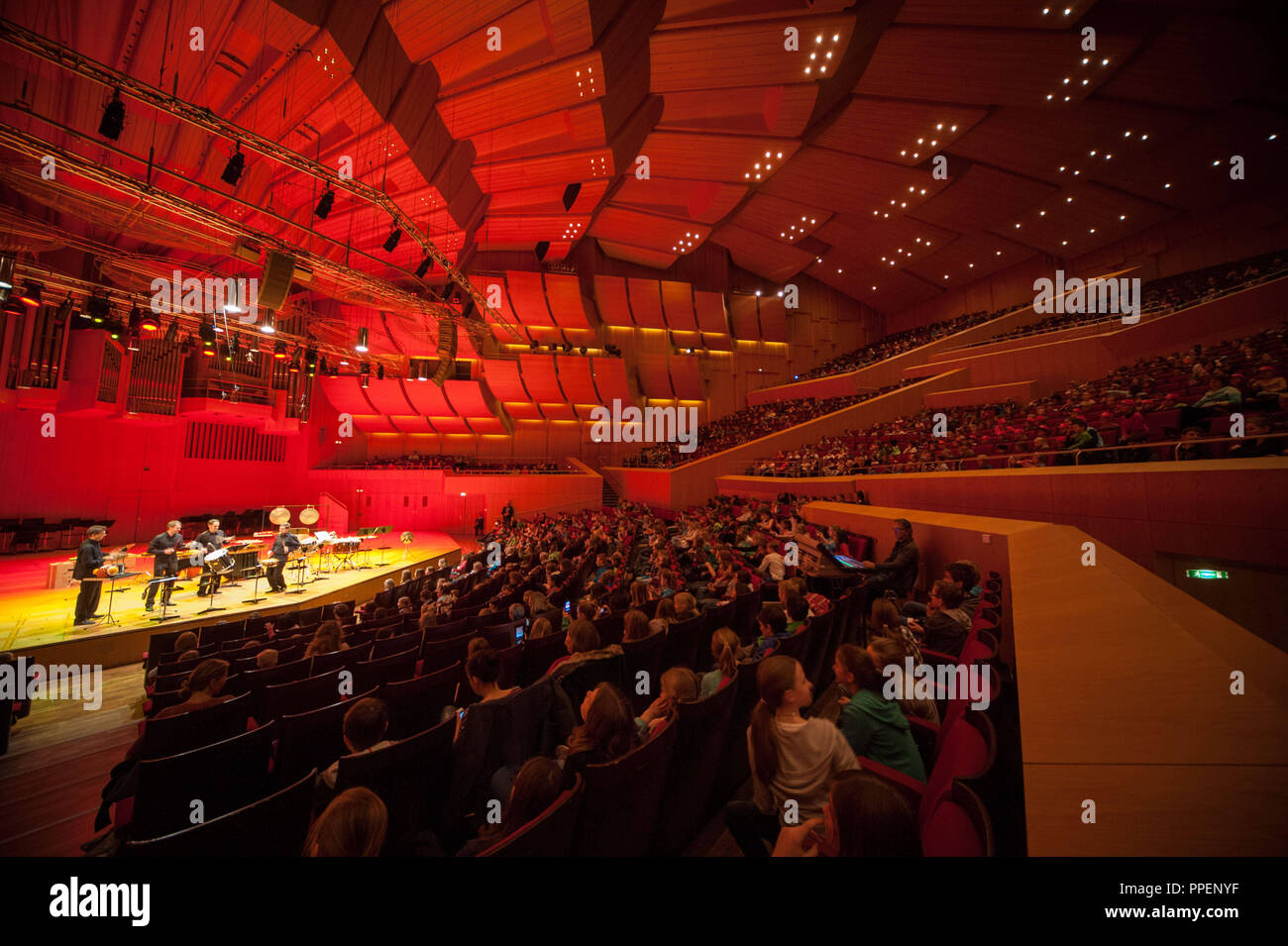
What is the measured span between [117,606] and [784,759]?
35.0 feet

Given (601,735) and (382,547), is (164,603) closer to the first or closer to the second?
(382,547)

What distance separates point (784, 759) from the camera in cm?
177

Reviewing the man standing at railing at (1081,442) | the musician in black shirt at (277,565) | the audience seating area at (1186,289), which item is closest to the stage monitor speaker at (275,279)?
the musician in black shirt at (277,565)

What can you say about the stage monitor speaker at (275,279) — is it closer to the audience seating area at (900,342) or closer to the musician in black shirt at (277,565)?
the musician in black shirt at (277,565)

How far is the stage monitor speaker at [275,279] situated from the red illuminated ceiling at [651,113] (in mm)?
680

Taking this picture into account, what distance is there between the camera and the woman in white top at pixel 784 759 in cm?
172

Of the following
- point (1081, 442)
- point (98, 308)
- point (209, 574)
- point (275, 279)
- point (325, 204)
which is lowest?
point (209, 574)

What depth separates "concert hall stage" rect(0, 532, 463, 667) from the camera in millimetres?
5891

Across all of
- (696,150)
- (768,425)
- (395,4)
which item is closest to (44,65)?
(395,4)

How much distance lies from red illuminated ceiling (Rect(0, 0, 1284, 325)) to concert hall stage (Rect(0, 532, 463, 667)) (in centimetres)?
567

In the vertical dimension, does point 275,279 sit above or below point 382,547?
above

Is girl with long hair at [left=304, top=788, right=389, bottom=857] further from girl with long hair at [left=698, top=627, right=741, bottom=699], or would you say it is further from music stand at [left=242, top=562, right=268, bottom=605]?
music stand at [left=242, top=562, right=268, bottom=605]

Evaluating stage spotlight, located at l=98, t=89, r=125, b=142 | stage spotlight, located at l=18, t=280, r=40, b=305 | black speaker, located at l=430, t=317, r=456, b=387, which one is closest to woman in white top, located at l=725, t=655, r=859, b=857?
stage spotlight, located at l=98, t=89, r=125, b=142

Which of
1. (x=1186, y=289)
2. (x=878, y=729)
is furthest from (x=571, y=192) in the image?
(x=1186, y=289)
